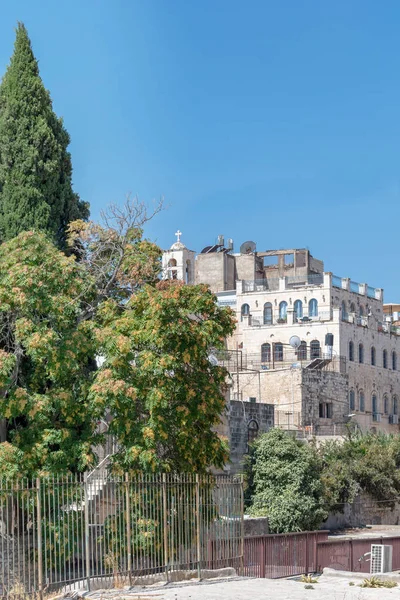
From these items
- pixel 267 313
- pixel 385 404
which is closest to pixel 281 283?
pixel 267 313

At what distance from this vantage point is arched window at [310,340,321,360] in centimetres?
6725

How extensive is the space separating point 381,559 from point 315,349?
41.7 metres

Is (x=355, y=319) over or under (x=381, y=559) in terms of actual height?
over

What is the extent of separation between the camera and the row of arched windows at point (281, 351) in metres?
67.4

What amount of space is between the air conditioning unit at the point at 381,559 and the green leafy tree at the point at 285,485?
7.52 m

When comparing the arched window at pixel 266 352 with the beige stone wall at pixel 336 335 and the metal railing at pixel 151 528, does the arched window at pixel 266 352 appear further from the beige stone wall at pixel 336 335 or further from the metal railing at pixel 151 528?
the metal railing at pixel 151 528

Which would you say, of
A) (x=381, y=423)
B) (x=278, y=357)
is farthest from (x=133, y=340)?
(x=381, y=423)

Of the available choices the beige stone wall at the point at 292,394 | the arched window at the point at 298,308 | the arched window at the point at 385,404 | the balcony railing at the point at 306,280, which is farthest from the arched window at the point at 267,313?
the beige stone wall at the point at 292,394

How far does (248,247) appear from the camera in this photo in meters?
79.8

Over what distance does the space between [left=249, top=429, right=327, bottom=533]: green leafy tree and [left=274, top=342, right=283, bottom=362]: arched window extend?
31.3 m

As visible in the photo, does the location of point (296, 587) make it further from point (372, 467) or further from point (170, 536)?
point (372, 467)

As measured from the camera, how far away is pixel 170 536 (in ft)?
74.2

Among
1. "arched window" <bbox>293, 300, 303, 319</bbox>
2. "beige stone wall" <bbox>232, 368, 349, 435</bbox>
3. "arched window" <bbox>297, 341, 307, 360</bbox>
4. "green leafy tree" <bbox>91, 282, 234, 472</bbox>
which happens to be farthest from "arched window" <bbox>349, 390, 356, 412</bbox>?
"green leafy tree" <bbox>91, 282, 234, 472</bbox>

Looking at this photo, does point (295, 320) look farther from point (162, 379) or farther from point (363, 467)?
point (162, 379)
